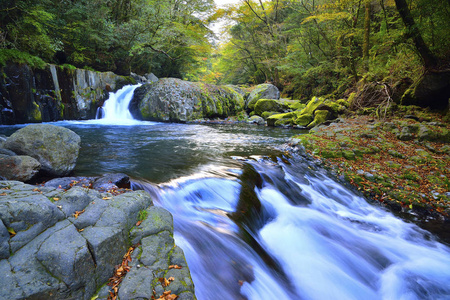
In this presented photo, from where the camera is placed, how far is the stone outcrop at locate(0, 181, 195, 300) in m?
1.61

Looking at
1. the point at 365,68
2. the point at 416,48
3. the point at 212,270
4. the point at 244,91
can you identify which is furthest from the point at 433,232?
the point at 244,91

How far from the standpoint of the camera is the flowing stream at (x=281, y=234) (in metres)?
2.94

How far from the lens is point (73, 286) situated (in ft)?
5.48

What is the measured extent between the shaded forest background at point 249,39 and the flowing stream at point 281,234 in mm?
6379

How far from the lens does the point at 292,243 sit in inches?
149

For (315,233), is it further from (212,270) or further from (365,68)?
(365,68)

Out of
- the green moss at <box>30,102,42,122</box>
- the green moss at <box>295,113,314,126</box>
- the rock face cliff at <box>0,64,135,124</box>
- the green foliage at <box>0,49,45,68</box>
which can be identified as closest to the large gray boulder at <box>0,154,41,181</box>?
the rock face cliff at <box>0,64,135,124</box>

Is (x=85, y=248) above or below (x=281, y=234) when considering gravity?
above

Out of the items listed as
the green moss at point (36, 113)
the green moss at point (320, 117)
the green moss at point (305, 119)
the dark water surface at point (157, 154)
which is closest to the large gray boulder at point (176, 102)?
the green moss at point (36, 113)

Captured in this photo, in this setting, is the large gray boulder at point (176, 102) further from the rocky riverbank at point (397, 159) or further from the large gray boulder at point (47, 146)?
the large gray boulder at point (47, 146)

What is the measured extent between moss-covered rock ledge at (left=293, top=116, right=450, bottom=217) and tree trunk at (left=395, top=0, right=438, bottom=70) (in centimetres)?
204

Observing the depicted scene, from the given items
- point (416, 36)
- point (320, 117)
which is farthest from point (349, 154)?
point (320, 117)

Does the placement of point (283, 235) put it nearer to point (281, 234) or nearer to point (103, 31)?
point (281, 234)

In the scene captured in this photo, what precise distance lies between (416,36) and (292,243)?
26.0ft
